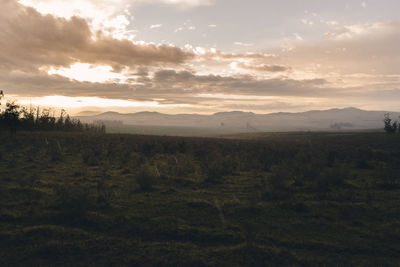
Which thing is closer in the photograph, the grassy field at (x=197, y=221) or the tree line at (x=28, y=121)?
the grassy field at (x=197, y=221)

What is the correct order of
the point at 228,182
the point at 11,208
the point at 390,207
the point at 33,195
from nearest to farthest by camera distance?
the point at 11,208 < the point at 390,207 < the point at 33,195 < the point at 228,182

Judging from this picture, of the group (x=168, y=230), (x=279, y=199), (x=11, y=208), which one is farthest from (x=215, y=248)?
(x=11, y=208)

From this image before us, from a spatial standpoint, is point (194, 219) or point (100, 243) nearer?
point (100, 243)

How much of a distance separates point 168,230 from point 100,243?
85.2 inches

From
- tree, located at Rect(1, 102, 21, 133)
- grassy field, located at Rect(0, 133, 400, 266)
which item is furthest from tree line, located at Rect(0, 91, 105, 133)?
grassy field, located at Rect(0, 133, 400, 266)

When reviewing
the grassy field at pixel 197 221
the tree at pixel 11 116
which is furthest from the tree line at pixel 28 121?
the grassy field at pixel 197 221

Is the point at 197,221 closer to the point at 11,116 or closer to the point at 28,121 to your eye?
the point at 11,116

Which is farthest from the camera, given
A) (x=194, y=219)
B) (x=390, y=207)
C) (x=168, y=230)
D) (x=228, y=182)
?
(x=228, y=182)

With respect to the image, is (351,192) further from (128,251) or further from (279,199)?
(128,251)

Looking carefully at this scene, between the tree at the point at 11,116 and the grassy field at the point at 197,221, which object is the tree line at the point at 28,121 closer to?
the tree at the point at 11,116

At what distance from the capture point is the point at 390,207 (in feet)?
35.4

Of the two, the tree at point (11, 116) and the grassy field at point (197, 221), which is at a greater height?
the tree at point (11, 116)

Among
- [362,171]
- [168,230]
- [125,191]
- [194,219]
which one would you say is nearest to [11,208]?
[125,191]

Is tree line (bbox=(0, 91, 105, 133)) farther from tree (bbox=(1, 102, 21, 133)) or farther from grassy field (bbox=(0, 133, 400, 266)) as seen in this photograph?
grassy field (bbox=(0, 133, 400, 266))
